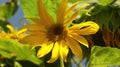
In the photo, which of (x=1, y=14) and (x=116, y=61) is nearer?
(x=116, y=61)

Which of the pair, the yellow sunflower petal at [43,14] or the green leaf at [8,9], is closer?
the yellow sunflower petal at [43,14]

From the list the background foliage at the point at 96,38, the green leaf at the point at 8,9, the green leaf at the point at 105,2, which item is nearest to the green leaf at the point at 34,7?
the background foliage at the point at 96,38

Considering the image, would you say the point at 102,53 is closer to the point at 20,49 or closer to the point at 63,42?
the point at 63,42

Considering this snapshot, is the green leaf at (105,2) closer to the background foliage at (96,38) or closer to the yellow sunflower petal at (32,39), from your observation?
the background foliage at (96,38)

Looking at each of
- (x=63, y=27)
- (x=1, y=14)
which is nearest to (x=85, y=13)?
(x=63, y=27)

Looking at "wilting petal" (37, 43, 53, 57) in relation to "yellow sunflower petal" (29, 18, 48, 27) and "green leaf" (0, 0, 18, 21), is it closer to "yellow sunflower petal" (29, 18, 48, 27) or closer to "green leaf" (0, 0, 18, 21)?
"yellow sunflower petal" (29, 18, 48, 27)

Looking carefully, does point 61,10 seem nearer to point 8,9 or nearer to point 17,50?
point 17,50
